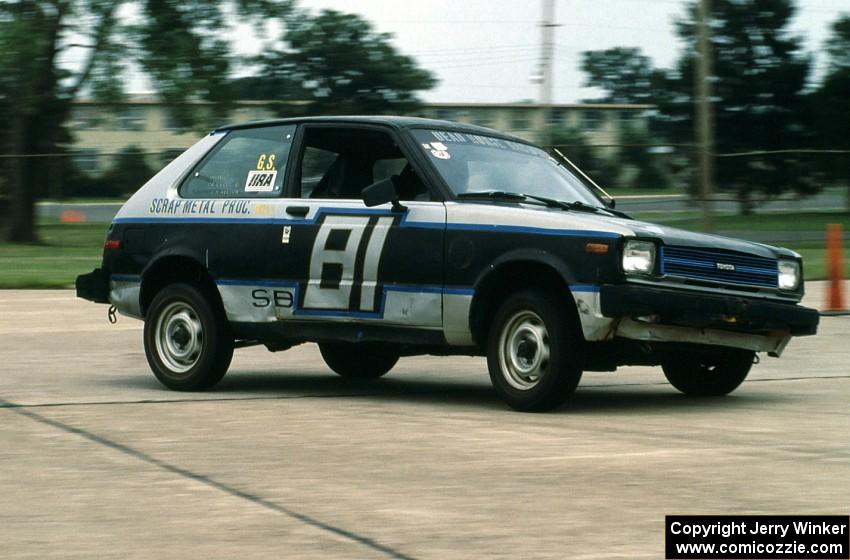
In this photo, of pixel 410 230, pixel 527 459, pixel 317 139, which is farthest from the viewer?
pixel 317 139

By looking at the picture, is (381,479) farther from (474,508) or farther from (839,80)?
(839,80)

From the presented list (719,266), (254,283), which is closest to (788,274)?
(719,266)

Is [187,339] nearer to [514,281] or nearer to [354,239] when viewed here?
[354,239]

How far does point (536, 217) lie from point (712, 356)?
67.7 inches

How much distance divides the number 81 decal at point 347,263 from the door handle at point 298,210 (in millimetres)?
155

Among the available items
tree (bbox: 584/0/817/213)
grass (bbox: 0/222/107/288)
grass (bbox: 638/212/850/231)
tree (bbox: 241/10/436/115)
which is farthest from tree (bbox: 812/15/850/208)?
grass (bbox: 0/222/107/288)

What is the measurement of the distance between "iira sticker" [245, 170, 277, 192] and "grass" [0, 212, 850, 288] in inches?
542

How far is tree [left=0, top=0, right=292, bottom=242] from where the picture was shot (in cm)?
3472

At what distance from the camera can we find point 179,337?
10.1 meters

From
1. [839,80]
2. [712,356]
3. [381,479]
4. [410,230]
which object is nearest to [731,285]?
[712,356]

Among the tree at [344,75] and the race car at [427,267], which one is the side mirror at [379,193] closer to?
the race car at [427,267]

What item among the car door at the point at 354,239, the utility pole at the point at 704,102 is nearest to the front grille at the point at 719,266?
the car door at the point at 354,239

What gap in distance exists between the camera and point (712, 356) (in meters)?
9.66

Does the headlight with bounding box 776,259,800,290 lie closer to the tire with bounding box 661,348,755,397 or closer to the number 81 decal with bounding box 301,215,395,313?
the tire with bounding box 661,348,755,397
